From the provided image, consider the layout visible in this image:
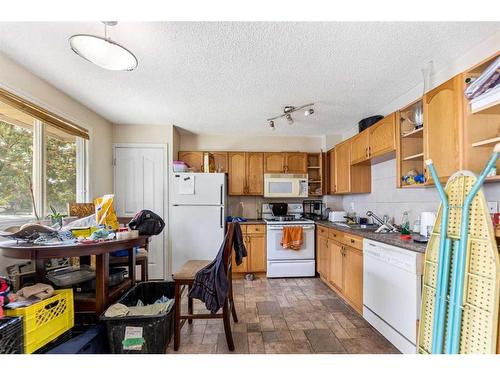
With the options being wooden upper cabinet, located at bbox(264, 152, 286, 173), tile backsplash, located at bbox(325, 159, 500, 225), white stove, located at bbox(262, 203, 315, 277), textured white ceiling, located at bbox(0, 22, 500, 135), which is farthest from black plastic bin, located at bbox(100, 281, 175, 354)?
wooden upper cabinet, located at bbox(264, 152, 286, 173)

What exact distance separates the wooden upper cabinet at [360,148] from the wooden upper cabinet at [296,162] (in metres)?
1.11

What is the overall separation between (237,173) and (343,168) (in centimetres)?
174

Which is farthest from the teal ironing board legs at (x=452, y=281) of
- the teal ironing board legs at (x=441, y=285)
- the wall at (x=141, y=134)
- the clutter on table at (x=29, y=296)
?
the wall at (x=141, y=134)

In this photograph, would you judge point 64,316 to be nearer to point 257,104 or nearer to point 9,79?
point 9,79

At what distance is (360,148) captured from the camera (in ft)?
9.67

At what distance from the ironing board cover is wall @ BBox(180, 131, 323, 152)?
3064 millimetres

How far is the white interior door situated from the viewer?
3611mm

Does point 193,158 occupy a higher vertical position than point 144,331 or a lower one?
higher

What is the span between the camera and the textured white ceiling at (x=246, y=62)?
154cm

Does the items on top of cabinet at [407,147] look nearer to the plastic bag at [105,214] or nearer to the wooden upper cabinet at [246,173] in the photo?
the wooden upper cabinet at [246,173]

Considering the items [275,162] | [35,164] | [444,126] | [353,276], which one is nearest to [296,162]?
[275,162]

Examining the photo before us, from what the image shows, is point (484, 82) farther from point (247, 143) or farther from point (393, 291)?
point (247, 143)
